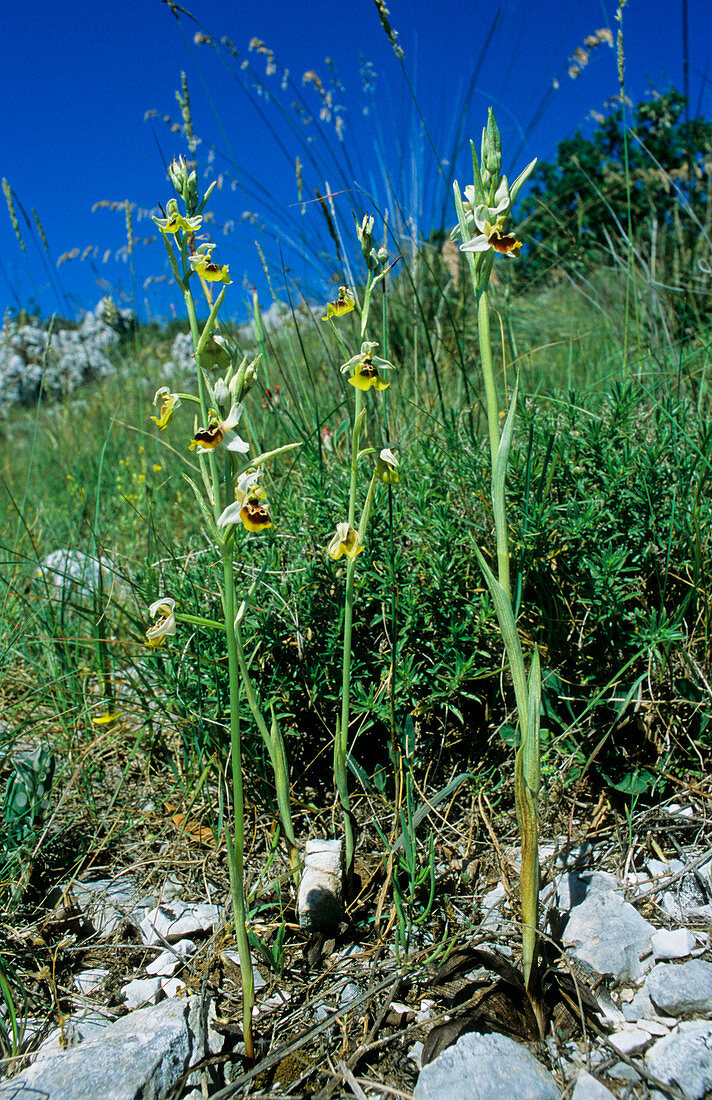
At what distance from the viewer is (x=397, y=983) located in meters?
1.21

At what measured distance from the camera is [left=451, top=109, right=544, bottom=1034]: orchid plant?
42.4 inches

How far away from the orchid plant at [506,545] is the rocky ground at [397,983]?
5.0 inches

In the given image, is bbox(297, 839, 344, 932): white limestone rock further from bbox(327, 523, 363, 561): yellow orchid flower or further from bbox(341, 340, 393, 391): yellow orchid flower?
bbox(341, 340, 393, 391): yellow orchid flower

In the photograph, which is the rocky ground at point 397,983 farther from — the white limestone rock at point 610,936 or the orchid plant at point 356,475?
the orchid plant at point 356,475

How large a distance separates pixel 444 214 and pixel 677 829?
3.27 m

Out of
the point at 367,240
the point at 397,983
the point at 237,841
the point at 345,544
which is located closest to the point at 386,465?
the point at 345,544

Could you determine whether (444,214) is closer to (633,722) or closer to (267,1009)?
(633,722)

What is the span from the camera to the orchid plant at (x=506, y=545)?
1077 mm

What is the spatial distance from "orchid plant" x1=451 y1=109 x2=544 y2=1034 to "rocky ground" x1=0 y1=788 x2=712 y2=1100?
0.13 m

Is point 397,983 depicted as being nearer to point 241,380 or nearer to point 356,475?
point 356,475

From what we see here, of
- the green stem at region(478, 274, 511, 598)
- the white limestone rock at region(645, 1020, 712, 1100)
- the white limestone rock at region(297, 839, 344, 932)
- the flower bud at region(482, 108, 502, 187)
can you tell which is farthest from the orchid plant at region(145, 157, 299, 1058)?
the white limestone rock at region(645, 1020, 712, 1100)

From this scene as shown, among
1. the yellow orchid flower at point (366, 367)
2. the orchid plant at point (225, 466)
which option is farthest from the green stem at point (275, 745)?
the yellow orchid flower at point (366, 367)

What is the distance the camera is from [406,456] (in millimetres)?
2188

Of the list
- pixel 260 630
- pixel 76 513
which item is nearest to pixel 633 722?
pixel 260 630
